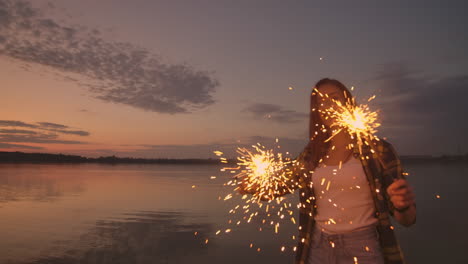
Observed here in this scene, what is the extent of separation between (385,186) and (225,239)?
922cm

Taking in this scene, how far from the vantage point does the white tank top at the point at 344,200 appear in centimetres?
298

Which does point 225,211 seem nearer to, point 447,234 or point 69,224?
point 69,224

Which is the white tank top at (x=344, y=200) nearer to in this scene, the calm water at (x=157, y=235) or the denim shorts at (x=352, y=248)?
the denim shorts at (x=352, y=248)

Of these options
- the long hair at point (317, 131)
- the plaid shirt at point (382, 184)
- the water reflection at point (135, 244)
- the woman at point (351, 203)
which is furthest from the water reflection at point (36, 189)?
the plaid shirt at point (382, 184)

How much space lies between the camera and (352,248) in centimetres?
290

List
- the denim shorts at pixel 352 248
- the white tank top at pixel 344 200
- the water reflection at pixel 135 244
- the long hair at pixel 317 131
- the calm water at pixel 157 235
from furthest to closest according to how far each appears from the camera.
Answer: the calm water at pixel 157 235 → the water reflection at pixel 135 244 → the long hair at pixel 317 131 → the white tank top at pixel 344 200 → the denim shorts at pixel 352 248

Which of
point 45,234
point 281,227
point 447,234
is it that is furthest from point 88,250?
point 447,234

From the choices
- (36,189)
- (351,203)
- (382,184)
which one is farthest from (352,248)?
(36,189)

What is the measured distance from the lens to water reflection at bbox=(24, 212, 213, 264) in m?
9.30

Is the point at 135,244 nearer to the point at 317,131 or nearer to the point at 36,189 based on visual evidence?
the point at 317,131

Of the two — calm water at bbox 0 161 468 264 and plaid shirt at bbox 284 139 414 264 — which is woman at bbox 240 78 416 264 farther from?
calm water at bbox 0 161 468 264

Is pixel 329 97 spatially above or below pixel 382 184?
above

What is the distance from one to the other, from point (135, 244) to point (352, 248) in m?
8.93

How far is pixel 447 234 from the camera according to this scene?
12.6 metres
